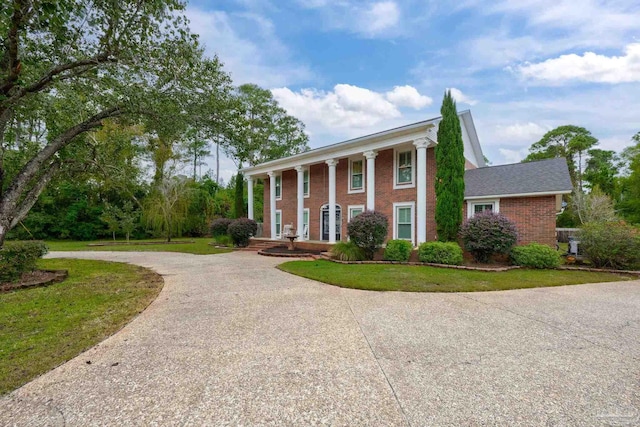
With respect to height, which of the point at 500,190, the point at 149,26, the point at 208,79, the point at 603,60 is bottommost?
the point at 500,190

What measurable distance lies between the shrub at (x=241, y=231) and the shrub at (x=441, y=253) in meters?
10.2

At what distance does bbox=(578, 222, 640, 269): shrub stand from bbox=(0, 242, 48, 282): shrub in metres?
15.9

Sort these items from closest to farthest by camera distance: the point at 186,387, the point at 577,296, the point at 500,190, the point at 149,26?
the point at 186,387 → the point at 577,296 → the point at 149,26 → the point at 500,190

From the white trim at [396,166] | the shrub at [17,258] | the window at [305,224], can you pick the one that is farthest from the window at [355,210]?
the shrub at [17,258]

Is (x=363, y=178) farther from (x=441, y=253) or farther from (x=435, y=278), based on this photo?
(x=435, y=278)

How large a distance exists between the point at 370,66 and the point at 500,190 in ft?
30.0

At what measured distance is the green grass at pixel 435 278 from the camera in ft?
21.7

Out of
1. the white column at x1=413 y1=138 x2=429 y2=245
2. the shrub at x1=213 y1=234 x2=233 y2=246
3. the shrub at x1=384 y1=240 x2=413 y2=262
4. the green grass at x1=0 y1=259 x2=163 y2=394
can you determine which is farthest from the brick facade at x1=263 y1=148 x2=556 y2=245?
the green grass at x1=0 y1=259 x2=163 y2=394

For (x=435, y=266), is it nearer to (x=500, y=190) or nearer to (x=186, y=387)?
(x=500, y=190)

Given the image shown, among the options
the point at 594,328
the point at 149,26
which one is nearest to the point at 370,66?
the point at 149,26

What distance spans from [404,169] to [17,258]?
43.8 feet

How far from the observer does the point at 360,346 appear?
3467 millimetres

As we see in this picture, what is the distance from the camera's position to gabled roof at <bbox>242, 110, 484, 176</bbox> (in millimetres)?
11609

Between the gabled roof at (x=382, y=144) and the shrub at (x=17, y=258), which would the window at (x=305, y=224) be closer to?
the gabled roof at (x=382, y=144)
